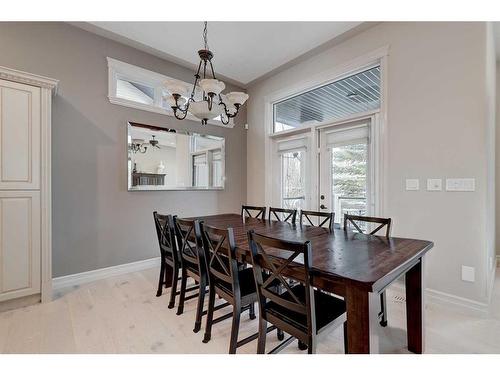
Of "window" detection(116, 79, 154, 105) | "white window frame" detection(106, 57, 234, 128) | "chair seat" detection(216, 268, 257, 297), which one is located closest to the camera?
"chair seat" detection(216, 268, 257, 297)

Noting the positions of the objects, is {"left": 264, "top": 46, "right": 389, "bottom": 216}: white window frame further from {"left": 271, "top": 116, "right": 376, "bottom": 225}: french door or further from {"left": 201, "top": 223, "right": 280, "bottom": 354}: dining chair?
{"left": 201, "top": 223, "right": 280, "bottom": 354}: dining chair

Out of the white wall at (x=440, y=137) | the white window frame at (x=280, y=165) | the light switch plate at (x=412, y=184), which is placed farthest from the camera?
the white window frame at (x=280, y=165)

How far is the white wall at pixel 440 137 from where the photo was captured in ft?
7.22

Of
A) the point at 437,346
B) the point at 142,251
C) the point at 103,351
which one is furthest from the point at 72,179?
the point at 437,346

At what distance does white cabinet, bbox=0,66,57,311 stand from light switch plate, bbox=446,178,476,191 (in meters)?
3.98

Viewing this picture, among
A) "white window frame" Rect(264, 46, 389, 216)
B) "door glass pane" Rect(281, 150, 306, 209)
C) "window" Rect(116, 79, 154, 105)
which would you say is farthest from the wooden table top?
"window" Rect(116, 79, 154, 105)

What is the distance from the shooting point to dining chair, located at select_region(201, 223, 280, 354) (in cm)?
160

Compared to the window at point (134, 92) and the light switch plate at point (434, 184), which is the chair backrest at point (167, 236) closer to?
the window at point (134, 92)

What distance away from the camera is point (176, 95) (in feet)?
7.31

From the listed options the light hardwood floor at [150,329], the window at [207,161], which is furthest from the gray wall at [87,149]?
the light hardwood floor at [150,329]

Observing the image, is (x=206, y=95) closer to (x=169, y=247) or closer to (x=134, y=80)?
(x=169, y=247)

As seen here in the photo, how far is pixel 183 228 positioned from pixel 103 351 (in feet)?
3.31

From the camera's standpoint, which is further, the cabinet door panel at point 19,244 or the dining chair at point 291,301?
the cabinet door panel at point 19,244

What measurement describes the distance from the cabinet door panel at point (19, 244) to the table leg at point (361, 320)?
2844 mm
